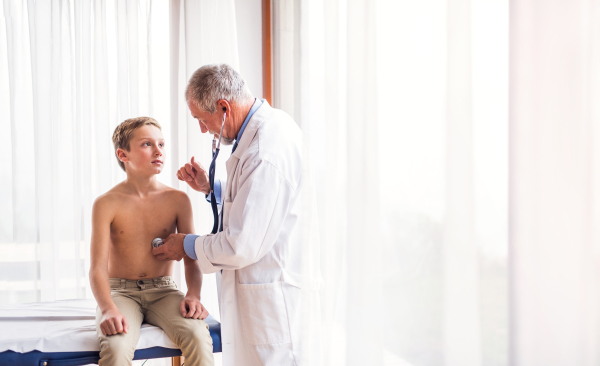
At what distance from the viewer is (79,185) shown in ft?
7.91

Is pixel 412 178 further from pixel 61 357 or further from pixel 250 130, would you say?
pixel 61 357

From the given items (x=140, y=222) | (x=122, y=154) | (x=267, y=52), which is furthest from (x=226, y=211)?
(x=267, y=52)

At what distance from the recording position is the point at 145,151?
66.0 inches

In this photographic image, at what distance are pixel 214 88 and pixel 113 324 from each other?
0.79m

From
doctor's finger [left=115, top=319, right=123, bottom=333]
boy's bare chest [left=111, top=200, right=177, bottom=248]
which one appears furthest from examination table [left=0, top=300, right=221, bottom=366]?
boy's bare chest [left=111, top=200, right=177, bottom=248]

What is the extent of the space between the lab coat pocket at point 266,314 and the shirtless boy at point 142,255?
0.59ft

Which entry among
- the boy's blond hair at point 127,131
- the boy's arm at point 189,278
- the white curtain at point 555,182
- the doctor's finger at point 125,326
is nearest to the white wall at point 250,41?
the boy's blond hair at point 127,131

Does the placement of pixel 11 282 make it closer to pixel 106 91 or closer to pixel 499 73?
pixel 106 91

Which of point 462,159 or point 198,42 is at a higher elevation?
point 198,42

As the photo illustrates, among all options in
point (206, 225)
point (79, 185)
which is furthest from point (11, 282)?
point (206, 225)

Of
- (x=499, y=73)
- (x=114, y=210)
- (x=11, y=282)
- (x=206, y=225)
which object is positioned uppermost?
(x=499, y=73)

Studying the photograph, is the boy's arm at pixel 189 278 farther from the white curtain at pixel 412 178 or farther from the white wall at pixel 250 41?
the white wall at pixel 250 41

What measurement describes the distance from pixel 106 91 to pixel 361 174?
1.87 metres

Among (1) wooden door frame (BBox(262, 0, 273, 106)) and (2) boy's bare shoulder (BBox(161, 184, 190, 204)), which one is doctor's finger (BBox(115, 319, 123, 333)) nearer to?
(2) boy's bare shoulder (BBox(161, 184, 190, 204))
